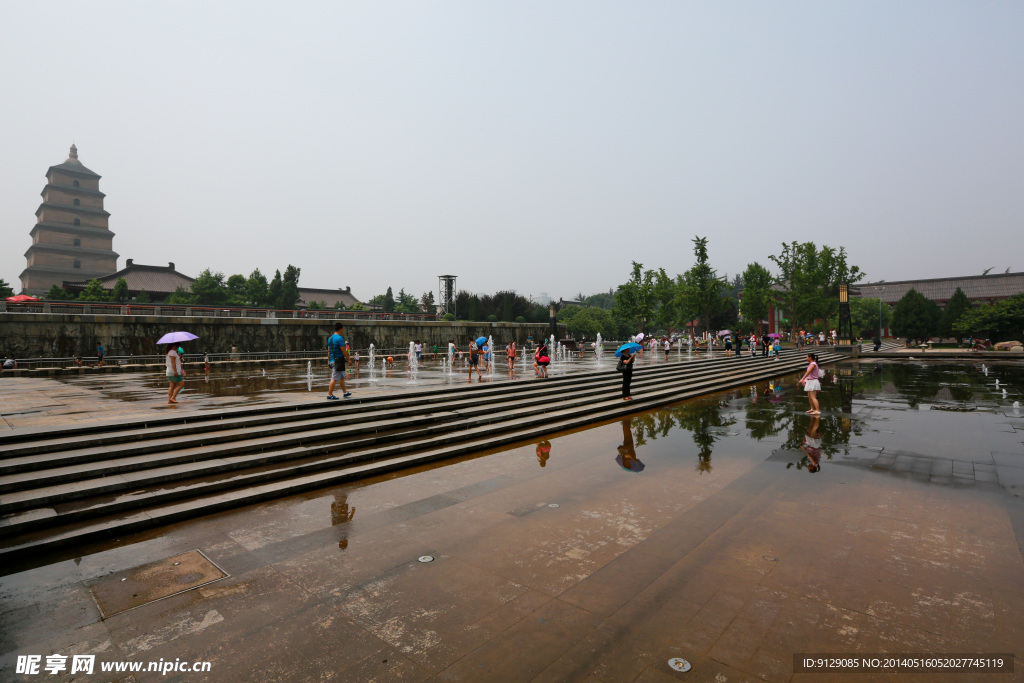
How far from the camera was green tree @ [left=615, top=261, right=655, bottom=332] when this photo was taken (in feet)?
150

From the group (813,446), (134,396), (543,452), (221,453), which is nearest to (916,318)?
(813,446)

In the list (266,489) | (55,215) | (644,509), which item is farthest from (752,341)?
(55,215)

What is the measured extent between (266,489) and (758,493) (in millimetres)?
6724

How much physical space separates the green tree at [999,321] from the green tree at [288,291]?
69533 millimetres

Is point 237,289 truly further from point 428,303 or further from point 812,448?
point 812,448

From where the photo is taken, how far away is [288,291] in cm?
5466

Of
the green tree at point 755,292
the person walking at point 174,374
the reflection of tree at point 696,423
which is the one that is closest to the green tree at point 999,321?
the green tree at point 755,292

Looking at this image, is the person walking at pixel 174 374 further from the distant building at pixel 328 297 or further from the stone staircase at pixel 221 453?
the distant building at pixel 328 297

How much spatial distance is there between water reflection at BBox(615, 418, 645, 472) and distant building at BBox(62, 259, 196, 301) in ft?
178

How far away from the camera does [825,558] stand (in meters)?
4.55

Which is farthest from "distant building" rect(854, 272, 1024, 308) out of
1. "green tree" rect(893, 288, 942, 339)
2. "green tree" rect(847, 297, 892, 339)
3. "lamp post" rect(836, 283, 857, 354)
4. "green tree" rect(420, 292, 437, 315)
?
"green tree" rect(420, 292, 437, 315)

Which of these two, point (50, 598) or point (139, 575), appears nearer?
point (50, 598)

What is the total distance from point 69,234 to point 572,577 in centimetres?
8589

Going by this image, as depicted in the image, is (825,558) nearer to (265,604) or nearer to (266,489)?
(265,604)
